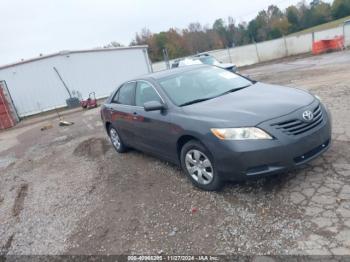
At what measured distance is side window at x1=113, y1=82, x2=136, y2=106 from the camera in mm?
5527

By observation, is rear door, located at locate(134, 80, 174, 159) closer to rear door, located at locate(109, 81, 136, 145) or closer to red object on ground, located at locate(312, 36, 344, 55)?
rear door, located at locate(109, 81, 136, 145)

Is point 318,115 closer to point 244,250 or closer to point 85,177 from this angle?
point 244,250

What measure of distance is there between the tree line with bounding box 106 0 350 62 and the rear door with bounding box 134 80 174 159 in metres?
52.6

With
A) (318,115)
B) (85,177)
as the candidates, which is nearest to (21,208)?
(85,177)

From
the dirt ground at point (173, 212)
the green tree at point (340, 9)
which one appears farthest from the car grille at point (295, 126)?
the green tree at point (340, 9)

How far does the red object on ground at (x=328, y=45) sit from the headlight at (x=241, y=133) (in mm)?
23320

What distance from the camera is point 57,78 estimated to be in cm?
2028

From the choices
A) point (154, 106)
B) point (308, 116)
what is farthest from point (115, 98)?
point (308, 116)

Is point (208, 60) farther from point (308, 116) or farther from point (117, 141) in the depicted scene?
point (308, 116)

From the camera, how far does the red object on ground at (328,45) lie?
23.4 meters

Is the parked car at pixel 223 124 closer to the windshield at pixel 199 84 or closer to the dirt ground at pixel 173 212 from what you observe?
the windshield at pixel 199 84

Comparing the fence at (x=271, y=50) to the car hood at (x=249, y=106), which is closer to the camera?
the car hood at (x=249, y=106)

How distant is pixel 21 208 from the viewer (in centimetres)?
494

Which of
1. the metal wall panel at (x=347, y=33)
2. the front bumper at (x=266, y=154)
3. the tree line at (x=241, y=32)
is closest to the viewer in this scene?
the front bumper at (x=266, y=154)
